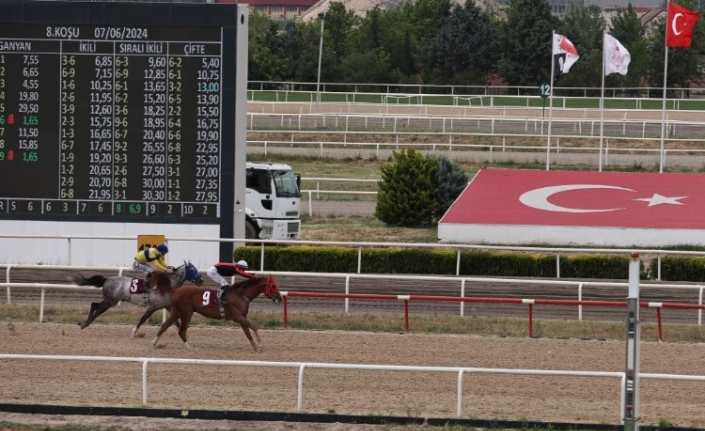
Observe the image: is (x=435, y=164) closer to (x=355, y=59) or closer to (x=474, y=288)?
(x=474, y=288)

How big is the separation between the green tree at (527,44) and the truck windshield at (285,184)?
27.8 metres

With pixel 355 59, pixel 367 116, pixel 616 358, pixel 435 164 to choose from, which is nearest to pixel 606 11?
pixel 355 59

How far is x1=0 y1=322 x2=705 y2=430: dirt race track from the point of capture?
1034 centimetres

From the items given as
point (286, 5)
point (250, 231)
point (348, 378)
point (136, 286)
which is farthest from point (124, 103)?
point (286, 5)

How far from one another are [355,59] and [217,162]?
3467cm

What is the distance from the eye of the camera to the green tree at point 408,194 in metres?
23.9

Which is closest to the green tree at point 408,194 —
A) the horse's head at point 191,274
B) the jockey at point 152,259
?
the jockey at point 152,259

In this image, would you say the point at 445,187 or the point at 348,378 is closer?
the point at 348,378

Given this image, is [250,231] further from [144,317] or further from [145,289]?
[145,289]

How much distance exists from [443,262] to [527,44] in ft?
104

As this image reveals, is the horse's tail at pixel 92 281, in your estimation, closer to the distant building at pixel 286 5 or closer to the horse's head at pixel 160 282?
the horse's head at pixel 160 282

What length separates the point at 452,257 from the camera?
1862cm

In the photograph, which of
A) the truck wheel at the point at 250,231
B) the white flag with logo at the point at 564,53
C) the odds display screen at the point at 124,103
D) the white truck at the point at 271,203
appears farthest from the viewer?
the white flag with logo at the point at 564,53

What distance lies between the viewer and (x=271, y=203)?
21203 millimetres
